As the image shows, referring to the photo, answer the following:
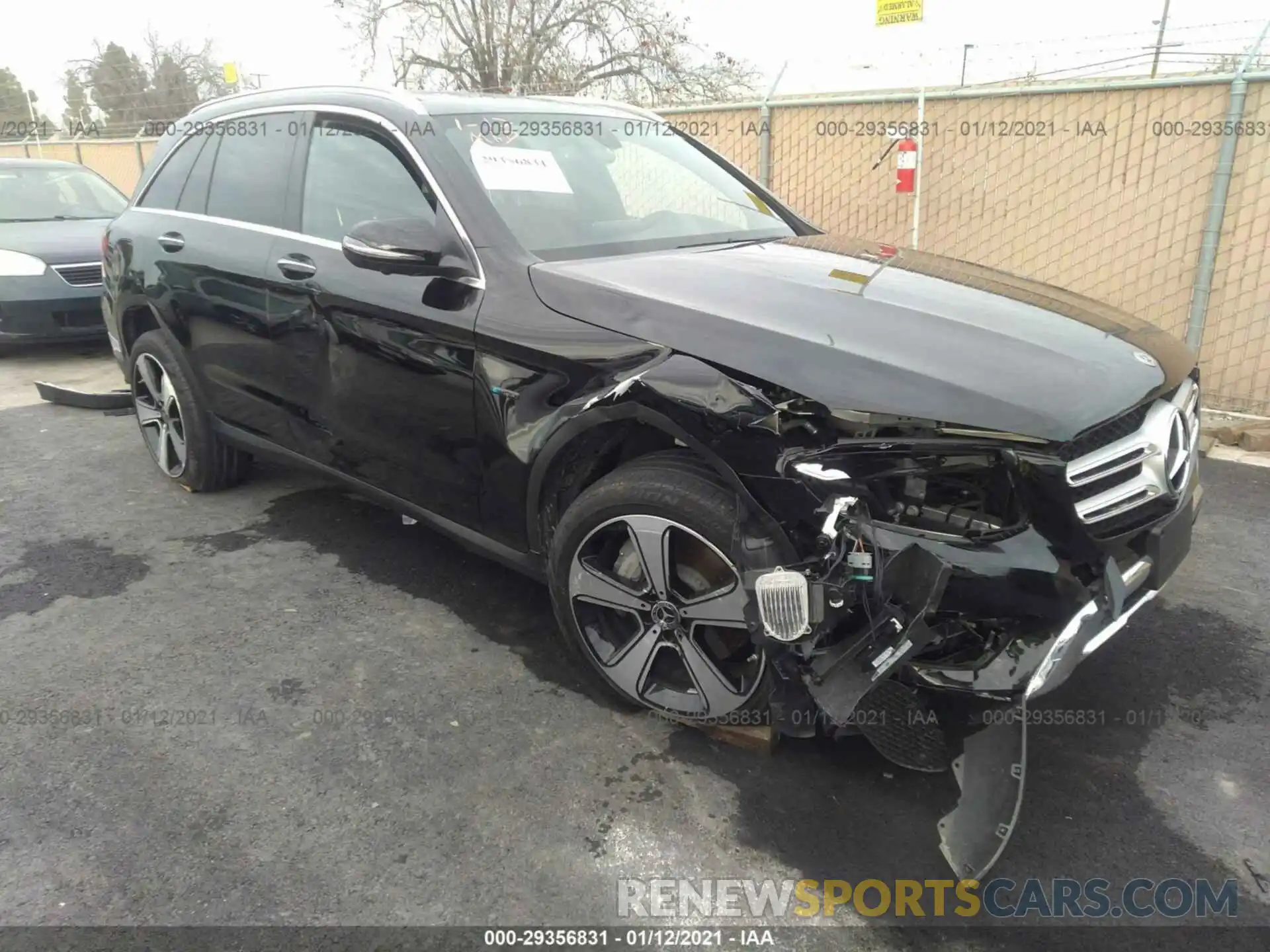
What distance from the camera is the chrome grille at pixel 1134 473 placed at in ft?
6.56

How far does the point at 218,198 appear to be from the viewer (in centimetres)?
393

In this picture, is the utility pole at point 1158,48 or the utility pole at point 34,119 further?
the utility pole at point 34,119

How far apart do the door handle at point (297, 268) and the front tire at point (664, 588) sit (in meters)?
1.50

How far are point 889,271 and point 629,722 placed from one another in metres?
1.64

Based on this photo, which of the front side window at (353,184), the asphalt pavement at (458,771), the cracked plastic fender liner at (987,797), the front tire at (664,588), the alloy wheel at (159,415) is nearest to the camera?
the cracked plastic fender liner at (987,797)

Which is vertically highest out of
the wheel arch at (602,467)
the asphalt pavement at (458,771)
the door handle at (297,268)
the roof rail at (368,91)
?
the roof rail at (368,91)

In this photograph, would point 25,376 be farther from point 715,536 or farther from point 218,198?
point 715,536

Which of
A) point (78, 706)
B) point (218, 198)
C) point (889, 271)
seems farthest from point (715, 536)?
point (218, 198)

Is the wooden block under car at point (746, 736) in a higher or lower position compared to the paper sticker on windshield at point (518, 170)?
lower

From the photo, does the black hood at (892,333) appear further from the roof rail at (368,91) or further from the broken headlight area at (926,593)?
the roof rail at (368,91)

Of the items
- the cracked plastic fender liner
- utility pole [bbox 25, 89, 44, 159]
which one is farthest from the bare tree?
the cracked plastic fender liner

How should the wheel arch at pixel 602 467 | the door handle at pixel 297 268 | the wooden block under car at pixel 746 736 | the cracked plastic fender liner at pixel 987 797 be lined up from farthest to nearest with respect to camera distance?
the door handle at pixel 297 268, the wooden block under car at pixel 746 736, the wheel arch at pixel 602 467, the cracked plastic fender liner at pixel 987 797

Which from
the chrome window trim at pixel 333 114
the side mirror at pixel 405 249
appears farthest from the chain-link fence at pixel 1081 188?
the side mirror at pixel 405 249

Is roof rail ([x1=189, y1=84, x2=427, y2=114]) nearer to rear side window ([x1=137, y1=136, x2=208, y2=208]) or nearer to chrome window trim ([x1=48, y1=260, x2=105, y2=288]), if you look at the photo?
rear side window ([x1=137, y1=136, x2=208, y2=208])
